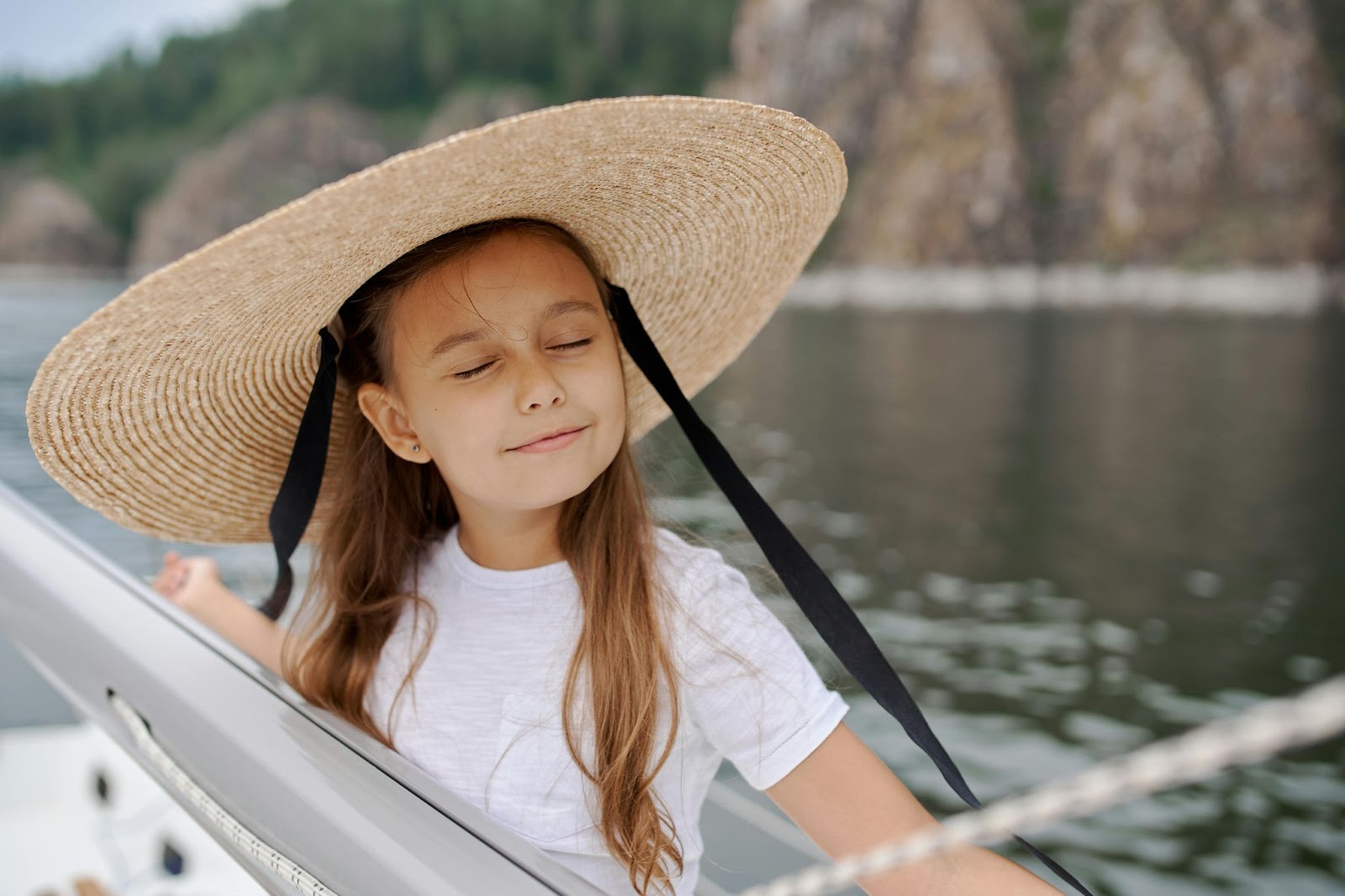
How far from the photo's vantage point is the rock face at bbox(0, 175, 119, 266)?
144ft

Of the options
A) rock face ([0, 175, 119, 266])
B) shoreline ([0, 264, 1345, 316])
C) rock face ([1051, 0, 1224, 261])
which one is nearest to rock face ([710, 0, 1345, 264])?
rock face ([1051, 0, 1224, 261])

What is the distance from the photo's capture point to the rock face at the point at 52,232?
44031 mm

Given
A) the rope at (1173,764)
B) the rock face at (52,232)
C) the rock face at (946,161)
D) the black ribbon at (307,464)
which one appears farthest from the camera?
the rock face at (52,232)

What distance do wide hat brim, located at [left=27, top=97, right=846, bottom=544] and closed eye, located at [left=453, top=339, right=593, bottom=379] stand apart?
0.10m

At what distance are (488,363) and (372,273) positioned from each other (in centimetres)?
12

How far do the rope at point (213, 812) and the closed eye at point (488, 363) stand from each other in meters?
0.36

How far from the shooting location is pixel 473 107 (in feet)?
164

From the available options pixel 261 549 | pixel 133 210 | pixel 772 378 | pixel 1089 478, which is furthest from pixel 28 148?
pixel 261 549

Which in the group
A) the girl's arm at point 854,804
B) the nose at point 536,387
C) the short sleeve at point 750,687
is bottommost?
the girl's arm at point 854,804

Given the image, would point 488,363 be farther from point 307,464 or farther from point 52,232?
point 52,232

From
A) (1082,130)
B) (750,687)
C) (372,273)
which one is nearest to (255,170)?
(1082,130)

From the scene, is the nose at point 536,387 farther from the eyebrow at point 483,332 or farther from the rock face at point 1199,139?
the rock face at point 1199,139

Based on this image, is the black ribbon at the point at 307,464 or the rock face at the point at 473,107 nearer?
the black ribbon at the point at 307,464

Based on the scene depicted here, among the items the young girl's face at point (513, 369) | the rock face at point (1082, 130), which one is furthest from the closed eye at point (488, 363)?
the rock face at point (1082, 130)
